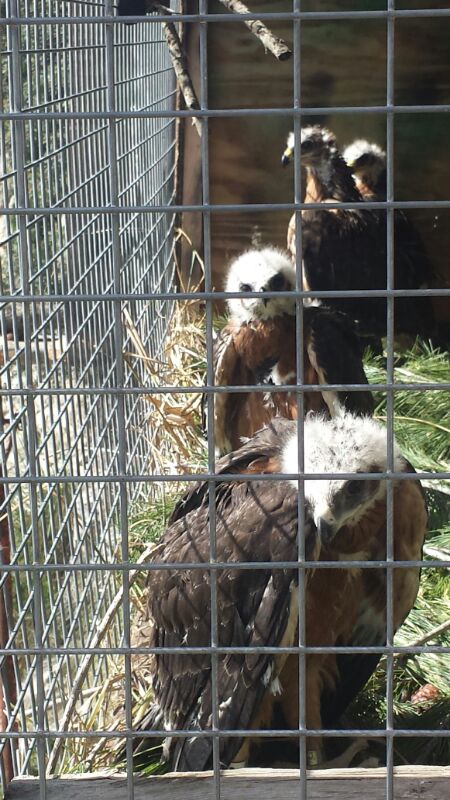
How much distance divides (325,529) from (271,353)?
5.18ft

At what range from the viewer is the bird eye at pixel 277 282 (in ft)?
12.2

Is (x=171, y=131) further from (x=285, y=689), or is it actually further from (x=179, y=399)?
(x=285, y=689)

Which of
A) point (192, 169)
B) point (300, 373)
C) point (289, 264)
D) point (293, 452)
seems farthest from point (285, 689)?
point (192, 169)

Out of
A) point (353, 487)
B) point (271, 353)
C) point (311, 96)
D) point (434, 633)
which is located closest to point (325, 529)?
point (353, 487)

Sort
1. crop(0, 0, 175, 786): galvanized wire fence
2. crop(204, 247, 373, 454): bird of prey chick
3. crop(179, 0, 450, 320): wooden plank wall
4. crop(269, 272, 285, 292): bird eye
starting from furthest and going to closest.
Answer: crop(179, 0, 450, 320): wooden plank wall
crop(269, 272, 285, 292): bird eye
crop(204, 247, 373, 454): bird of prey chick
crop(0, 0, 175, 786): galvanized wire fence

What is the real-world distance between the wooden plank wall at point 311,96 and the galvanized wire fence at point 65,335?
1101 mm

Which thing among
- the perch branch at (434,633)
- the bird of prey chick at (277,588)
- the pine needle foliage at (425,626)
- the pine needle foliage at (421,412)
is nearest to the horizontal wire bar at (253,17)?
the pine needle foliage at (425,626)

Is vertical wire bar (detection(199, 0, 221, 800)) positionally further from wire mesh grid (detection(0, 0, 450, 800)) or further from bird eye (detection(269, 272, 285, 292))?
bird eye (detection(269, 272, 285, 292))

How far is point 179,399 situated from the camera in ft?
14.9

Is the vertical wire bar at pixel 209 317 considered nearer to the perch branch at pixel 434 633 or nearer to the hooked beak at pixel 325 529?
the hooked beak at pixel 325 529

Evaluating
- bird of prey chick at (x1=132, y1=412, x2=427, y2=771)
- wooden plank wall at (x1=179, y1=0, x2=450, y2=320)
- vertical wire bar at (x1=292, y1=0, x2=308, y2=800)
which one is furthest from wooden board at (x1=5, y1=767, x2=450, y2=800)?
wooden plank wall at (x1=179, y1=0, x2=450, y2=320)

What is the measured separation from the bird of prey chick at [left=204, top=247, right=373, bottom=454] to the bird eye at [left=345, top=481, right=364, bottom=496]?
1131 mm

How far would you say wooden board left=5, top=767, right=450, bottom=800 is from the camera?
166 centimetres

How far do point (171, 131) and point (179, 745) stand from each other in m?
3.91
